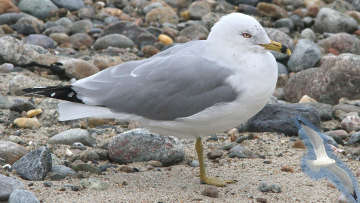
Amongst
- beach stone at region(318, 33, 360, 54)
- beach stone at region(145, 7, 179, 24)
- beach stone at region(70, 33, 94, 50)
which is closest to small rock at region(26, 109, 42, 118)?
beach stone at region(70, 33, 94, 50)

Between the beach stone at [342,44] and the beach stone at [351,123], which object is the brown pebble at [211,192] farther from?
the beach stone at [342,44]

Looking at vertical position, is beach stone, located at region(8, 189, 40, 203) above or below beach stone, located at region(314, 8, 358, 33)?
above

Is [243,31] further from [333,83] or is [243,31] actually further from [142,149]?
[333,83]

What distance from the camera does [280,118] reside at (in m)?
5.44

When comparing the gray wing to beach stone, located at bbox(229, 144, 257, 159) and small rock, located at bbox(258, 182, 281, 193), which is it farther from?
beach stone, located at bbox(229, 144, 257, 159)

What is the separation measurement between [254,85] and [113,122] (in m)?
2.13

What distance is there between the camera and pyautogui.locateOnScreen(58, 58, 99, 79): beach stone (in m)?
6.48

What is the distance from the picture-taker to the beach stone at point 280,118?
5367 mm

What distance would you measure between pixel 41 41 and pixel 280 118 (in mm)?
3607

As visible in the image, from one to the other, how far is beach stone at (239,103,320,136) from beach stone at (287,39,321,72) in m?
1.89

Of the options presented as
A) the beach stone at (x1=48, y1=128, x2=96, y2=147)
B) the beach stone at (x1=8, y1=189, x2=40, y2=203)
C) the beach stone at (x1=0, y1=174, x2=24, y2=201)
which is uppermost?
the beach stone at (x1=8, y1=189, x2=40, y2=203)

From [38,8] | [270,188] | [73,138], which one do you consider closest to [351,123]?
[270,188]

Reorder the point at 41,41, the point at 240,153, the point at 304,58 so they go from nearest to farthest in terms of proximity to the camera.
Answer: the point at 240,153, the point at 304,58, the point at 41,41

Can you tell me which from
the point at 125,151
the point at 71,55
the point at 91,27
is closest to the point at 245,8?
the point at 91,27
